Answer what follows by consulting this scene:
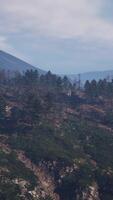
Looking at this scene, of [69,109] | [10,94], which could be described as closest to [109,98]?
[69,109]

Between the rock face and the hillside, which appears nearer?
the rock face

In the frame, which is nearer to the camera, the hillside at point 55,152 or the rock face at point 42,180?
the rock face at point 42,180

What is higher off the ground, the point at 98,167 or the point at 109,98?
the point at 109,98

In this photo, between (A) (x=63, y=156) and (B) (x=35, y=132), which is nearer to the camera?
(A) (x=63, y=156)

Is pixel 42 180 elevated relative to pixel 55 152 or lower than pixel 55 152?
lower

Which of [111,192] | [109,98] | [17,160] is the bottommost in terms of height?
[111,192]

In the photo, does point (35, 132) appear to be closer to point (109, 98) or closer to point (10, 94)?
point (10, 94)

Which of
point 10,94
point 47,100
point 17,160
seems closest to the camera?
point 17,160

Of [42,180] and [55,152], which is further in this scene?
[55,152]
